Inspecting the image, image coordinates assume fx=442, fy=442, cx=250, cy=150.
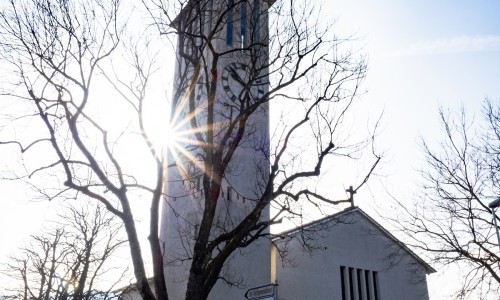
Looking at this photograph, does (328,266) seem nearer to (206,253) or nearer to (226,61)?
(226,61)

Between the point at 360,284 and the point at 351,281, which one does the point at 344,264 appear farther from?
the point at 360,284

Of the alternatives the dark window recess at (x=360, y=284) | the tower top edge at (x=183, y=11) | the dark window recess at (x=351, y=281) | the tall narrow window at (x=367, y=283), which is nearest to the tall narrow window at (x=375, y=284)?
the tall narrow window at (x=367, y=283)

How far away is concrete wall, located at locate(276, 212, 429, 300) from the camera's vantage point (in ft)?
64.8

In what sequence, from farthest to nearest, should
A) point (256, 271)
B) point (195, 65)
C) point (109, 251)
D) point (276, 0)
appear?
1. point (256, 271)
2. point (109, 251)
3. point (276, 0)
4. point (195, 65)

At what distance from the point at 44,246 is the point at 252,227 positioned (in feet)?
37.9

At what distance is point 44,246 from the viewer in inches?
712

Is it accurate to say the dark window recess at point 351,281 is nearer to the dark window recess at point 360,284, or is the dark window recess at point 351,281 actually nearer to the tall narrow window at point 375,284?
the dark window recess at point 360,284

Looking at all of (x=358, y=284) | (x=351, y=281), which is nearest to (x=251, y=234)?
(x=351, y=281)

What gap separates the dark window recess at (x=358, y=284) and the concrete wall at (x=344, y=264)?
6.5 inches

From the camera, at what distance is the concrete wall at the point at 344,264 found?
19750mm

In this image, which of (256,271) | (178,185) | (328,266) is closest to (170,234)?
(178,185)

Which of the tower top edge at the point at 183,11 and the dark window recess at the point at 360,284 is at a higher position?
the tower top edge at the point at 183,11

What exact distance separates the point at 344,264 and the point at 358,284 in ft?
4.96

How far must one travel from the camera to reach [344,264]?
21844 millimetres
